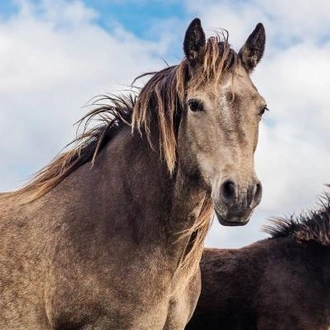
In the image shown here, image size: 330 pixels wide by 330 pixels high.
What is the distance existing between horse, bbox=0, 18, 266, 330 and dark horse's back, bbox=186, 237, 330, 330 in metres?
3.72

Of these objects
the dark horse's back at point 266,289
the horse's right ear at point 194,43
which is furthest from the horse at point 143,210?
the dark horse's back at point 266,289

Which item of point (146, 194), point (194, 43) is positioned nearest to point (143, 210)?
point (146, 194)

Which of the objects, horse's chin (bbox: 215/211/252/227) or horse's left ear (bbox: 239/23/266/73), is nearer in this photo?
horse's chin (bbox: 215/211/252/227)

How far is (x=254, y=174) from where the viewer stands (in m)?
4.63

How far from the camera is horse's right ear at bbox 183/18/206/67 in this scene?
5285 mm

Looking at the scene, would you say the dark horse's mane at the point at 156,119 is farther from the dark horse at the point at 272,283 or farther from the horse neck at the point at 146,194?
the dark horse at the point at 272,283

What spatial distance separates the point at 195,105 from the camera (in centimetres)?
503

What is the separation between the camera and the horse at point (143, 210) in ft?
16.4

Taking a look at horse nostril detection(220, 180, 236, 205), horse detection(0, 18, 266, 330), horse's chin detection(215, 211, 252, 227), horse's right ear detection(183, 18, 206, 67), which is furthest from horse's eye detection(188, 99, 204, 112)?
horse's chin detection(215, 211, 252, 227)

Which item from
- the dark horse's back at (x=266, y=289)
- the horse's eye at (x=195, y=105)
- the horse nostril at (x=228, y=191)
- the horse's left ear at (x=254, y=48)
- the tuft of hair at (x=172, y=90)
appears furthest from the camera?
the dark horse's back at (x=266, y=289)

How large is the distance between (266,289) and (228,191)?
17.1 feet

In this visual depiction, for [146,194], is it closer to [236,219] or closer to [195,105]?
[195,105]

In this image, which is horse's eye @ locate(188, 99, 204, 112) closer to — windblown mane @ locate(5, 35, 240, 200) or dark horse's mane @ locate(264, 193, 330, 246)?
windblown mane @ locate(5, 35, 240, 200)

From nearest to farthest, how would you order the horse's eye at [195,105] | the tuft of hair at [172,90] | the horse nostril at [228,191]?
the horse nostril at [228,191]
the horse's eye at [195,105]
the tuft of hair at [172,90]
